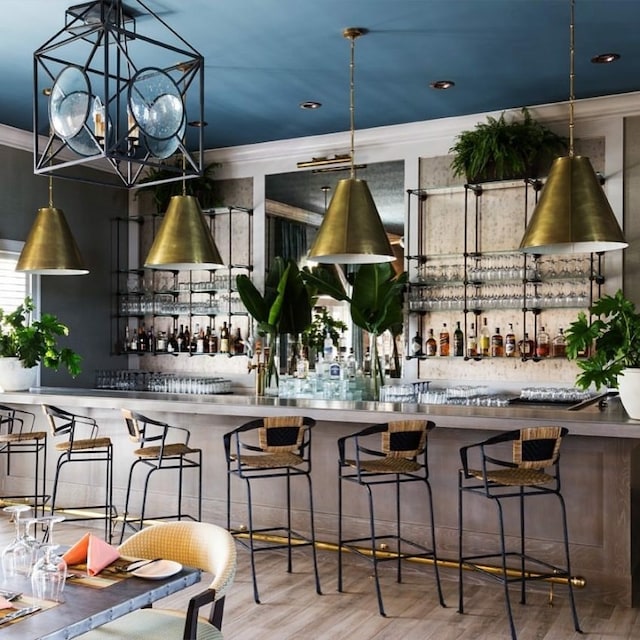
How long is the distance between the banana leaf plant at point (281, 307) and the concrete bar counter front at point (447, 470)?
2.01 meters

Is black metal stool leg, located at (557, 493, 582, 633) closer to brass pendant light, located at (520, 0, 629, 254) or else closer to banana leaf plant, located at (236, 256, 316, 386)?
brass pendant light, located at (520, 0, 629, 254)

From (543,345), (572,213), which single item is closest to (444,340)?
(543,345)

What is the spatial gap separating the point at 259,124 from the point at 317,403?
3.32m

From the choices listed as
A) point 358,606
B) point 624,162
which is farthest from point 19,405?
point 624,162

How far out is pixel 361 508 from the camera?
5.31 meters

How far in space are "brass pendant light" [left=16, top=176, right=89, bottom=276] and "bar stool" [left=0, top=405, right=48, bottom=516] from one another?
1.19 metres

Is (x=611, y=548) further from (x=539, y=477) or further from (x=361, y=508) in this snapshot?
(x=361, y=508)

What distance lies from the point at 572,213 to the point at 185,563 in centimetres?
263

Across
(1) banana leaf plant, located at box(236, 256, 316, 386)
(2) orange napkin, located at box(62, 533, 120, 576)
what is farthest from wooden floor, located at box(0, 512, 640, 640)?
(1) banana leaf plant, located at box(236, 256, 316, 386)

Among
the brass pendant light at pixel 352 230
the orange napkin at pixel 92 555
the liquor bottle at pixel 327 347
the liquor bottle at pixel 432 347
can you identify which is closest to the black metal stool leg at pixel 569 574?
the brass pendant light at pixel 352 230

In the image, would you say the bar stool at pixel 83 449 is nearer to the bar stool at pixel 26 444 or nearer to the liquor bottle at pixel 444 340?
the bar stool at pixel 26 444

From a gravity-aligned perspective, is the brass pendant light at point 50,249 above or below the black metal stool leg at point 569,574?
above

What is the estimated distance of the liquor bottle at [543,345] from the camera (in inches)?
276

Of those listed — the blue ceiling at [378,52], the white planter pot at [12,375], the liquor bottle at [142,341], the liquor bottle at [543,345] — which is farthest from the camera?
the liquor bottle at [142,341]
